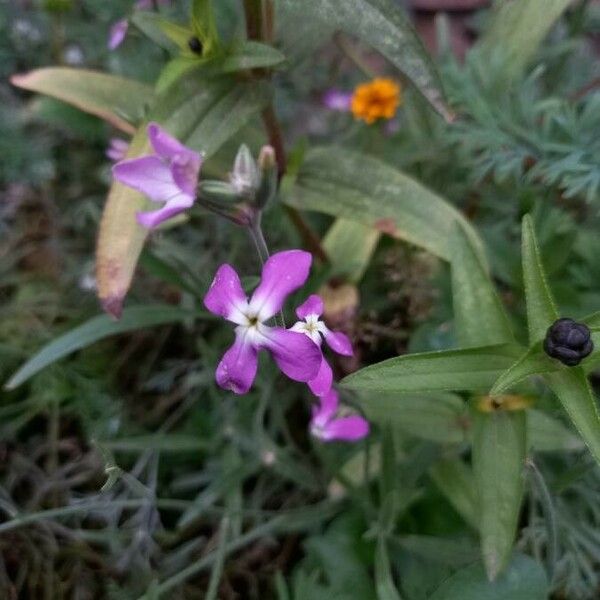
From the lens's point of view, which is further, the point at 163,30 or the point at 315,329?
the point at 163,30

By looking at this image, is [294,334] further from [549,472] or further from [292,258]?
[549,472]

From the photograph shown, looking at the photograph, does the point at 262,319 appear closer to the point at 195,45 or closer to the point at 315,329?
the point at 315,329

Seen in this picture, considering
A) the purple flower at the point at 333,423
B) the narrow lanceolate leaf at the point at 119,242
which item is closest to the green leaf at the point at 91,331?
the narrow lanceolate leaf at the point at 119,242

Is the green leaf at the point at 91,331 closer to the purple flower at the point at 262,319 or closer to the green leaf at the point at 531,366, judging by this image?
the purple flower at the point at 262,319

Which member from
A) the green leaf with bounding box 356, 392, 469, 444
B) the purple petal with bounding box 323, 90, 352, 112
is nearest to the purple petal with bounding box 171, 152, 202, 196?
the green leaf with bounding box 356, 392, 469, 444

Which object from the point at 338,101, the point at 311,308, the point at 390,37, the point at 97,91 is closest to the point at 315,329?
the point at 311,308
